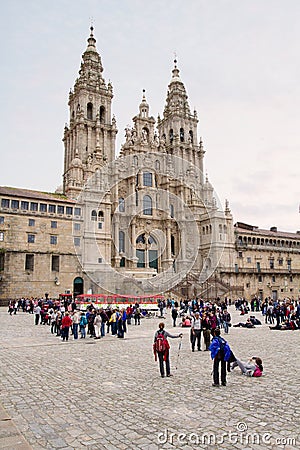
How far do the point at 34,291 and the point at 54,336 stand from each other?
26.2 meters

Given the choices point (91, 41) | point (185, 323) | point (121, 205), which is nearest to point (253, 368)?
point (185, 323)

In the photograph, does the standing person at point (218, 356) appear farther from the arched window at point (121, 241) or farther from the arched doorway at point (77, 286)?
the arched window at point (121, 241)

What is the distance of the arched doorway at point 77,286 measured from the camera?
48531 mm

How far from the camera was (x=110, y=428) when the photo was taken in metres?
6.69

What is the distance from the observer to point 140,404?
807 cm

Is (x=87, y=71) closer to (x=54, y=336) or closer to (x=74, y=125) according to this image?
(x=74, y=125)

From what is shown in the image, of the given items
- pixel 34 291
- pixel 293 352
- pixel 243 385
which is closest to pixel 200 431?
pixel 243 385

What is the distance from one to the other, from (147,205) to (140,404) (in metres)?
56.2

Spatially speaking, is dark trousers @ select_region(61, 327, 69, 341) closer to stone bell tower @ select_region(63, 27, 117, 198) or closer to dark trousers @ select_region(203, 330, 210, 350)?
dark trousers @ select_region(203, 330, 210, 350)

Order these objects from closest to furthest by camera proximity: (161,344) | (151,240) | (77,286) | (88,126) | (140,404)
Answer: (140,404) < (161,344) < (77,286) < (88,126) < (151,240)

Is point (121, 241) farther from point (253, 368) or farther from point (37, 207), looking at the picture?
point (253, 368)

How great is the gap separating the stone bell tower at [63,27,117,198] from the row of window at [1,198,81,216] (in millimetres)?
7780

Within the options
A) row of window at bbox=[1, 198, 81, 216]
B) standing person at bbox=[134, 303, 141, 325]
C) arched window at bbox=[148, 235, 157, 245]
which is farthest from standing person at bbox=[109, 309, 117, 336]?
arched window at bbox=[148, 235, 157, 245]

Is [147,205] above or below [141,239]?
above
